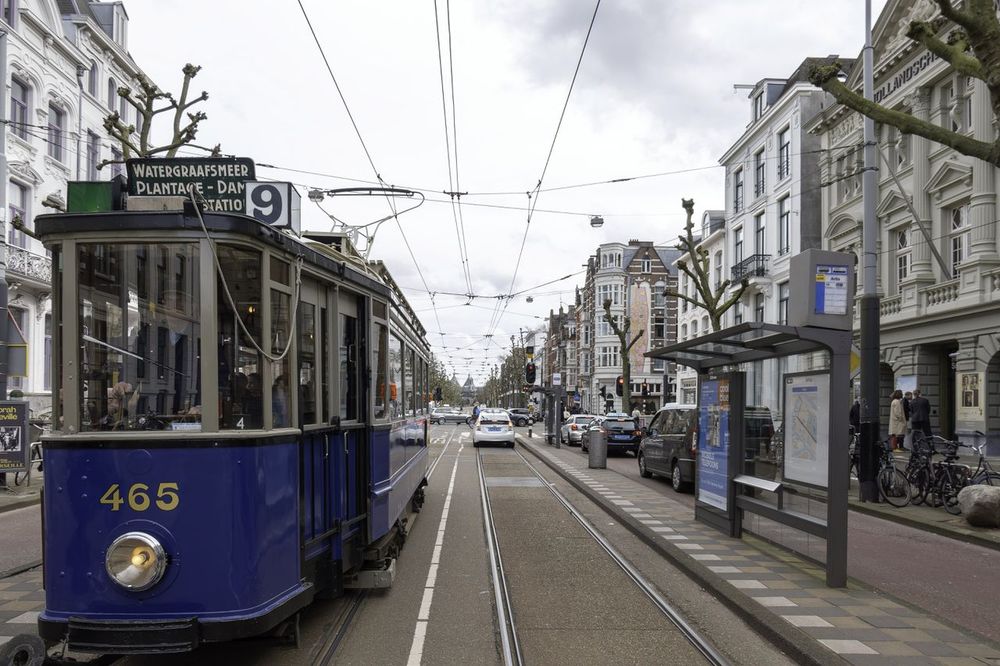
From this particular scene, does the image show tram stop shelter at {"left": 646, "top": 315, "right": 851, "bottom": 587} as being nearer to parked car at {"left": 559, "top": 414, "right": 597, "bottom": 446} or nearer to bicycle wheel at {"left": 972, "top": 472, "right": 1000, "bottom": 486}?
bicycle wheel at {"left": 972, "top": 472, "right": 1000, "bottom": 486}

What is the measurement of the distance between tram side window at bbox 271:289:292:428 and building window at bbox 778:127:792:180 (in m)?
33.4

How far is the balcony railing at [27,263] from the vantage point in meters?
23.8

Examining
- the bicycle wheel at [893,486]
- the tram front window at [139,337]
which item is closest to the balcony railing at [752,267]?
the bicycle wheel at [893,486]

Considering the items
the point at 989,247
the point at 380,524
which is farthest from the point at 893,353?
the point at 380,524

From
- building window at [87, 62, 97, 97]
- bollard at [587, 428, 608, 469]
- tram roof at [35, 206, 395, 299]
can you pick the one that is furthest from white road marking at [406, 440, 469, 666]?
building window at [87, 62, 97, 97]

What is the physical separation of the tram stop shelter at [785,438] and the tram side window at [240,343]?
4684mm

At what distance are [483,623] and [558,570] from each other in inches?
87.5

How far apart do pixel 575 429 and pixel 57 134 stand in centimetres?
2271

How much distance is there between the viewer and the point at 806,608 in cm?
663

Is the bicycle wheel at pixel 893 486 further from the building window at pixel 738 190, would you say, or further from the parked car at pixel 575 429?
the building window at pixel 738 190

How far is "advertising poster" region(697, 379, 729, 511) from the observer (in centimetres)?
1027

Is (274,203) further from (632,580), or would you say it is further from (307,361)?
(632,580)

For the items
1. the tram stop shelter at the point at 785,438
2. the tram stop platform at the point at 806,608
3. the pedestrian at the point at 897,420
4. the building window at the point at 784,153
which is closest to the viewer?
the tram stop platform at the point at 806,608

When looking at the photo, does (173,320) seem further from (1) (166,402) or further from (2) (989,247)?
(2) (989,247)
